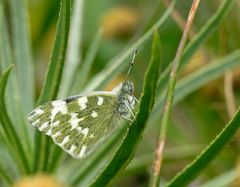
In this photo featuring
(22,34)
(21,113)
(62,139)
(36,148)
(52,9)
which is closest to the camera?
(62,139)

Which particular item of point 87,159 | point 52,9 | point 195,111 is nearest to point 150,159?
→ point 87,159

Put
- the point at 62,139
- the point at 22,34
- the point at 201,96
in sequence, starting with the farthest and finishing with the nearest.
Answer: the point at 201,96
the point at 22,34
the point at 62,139

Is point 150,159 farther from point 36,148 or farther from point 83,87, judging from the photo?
point 36,148

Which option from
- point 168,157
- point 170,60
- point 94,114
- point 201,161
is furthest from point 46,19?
point 201,161

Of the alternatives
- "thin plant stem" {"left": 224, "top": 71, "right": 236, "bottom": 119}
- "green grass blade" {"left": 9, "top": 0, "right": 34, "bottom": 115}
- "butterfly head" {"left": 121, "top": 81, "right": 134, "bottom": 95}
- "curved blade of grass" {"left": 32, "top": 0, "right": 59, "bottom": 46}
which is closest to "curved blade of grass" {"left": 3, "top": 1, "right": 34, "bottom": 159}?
"green grass blade" {"left": 9, "top": 0, "right": 34, "bottom": 115}

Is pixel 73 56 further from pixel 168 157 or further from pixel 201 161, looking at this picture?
pixel 201 161

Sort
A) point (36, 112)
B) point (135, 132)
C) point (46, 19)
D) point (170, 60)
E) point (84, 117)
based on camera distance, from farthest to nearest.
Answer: point (46, 19)
point (170, 60)
point (84, 117)
point (36, 112)
point (135, 132)

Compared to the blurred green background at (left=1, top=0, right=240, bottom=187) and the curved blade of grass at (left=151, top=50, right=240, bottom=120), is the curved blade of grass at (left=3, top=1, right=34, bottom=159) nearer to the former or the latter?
the blurred green background at (left=1, top=0, right=240, bottom=187)
